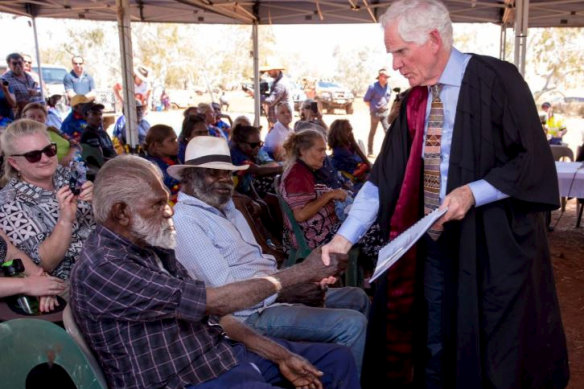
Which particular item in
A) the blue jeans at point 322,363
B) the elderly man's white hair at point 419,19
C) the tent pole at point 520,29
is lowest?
the blue jeans at point 322,363

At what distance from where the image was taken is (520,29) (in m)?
6.96

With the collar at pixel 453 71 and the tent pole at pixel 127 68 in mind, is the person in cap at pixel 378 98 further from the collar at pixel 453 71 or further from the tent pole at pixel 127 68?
the collar at pixel 453 71

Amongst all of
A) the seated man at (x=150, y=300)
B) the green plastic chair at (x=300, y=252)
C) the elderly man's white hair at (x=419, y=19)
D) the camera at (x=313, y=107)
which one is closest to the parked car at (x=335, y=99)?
the camera at (x=313, y=107)

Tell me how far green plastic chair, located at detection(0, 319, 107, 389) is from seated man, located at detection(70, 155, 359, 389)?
124 mm

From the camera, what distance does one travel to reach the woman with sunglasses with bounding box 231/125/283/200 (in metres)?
5.62

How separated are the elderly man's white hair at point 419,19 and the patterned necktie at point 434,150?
241 millimetres

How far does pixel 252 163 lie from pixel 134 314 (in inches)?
166

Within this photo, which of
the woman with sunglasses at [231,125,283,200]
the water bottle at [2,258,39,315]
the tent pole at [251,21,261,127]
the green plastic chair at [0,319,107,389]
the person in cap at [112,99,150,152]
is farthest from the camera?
the tent pole at [251,21,261,127]

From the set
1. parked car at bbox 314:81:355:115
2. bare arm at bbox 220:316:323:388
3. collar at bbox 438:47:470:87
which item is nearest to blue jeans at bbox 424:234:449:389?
bare arm at bbox 220:316:323:388

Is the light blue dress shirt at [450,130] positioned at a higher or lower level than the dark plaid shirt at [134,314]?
higher

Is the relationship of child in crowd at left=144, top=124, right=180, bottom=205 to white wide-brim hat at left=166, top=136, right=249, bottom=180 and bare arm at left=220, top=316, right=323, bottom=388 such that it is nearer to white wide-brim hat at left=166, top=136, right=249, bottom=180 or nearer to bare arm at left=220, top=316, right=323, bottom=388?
white wide-brim hat at left=166, top=136, right=249, bottom=180

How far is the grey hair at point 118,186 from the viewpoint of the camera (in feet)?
6.60

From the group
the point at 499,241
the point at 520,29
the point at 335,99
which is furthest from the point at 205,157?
the point at 335,99

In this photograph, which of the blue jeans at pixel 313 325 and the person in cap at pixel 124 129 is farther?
the person in cap at pixel 124 129
